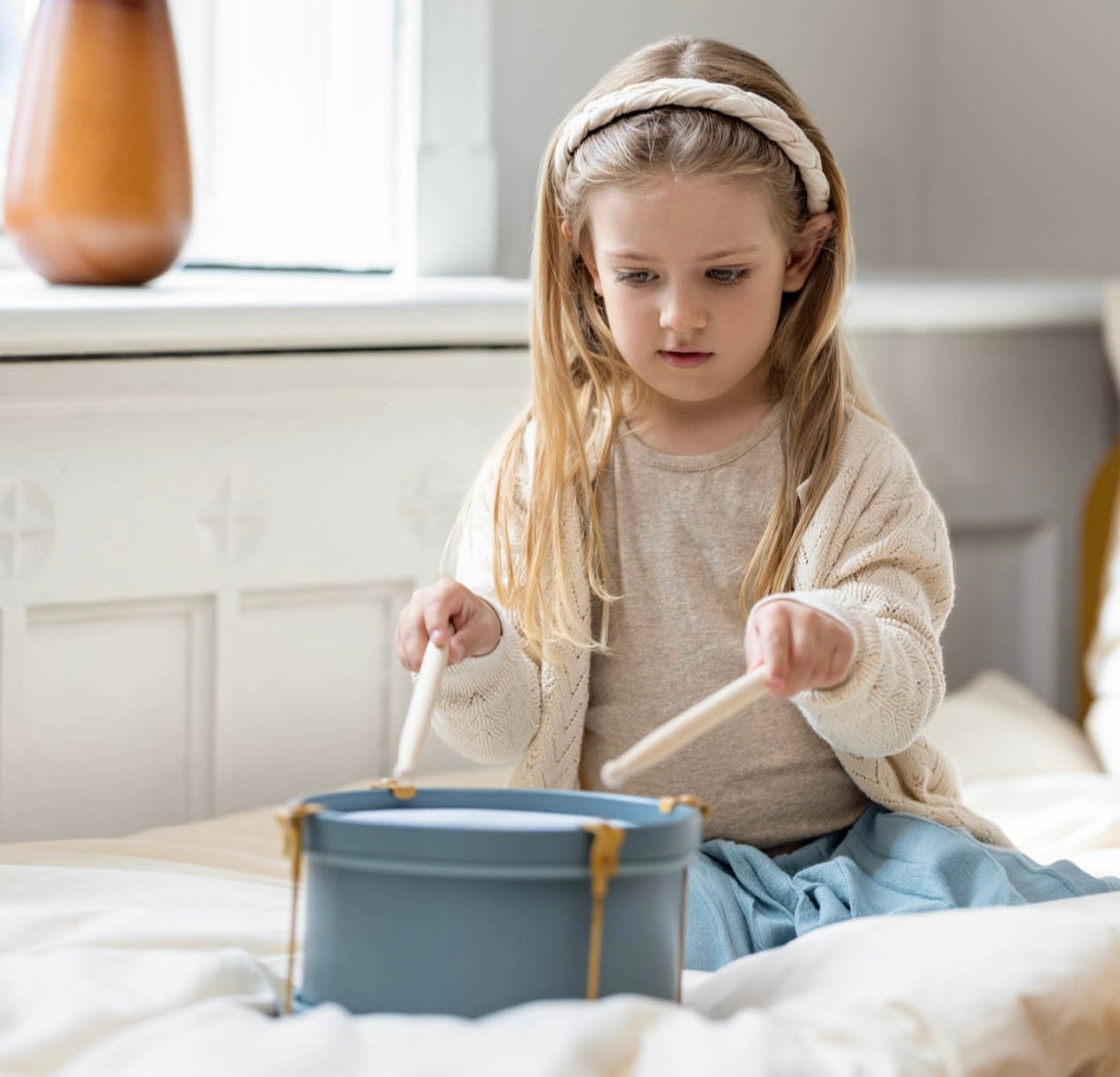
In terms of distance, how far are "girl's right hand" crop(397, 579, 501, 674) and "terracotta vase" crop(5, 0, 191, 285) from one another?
62 cm

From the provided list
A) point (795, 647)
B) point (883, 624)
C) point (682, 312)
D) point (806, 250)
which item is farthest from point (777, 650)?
point (806, 250)

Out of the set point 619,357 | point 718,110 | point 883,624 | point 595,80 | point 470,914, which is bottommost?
point 470,914

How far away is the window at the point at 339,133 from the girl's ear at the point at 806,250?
27.4 inches

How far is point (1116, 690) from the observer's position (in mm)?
1722

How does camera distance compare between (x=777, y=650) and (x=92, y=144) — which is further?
(x=92, y=144)

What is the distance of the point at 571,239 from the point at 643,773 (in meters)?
0.38

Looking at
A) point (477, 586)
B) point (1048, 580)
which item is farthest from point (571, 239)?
point (1048, 580)

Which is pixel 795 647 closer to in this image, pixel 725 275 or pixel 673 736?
pixel 673 736

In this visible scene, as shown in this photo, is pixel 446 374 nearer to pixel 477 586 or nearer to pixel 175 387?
pixel 175 387

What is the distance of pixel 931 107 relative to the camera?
2.24m

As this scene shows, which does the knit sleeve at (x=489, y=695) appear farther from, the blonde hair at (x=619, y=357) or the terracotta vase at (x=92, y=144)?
the terracotta vase at (x=92, y=144)

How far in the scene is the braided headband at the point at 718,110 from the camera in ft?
3.70

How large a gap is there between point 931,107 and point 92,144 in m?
1.17

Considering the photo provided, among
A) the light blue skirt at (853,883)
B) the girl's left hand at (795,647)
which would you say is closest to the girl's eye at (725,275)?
the girl's left hand at (795,647)
